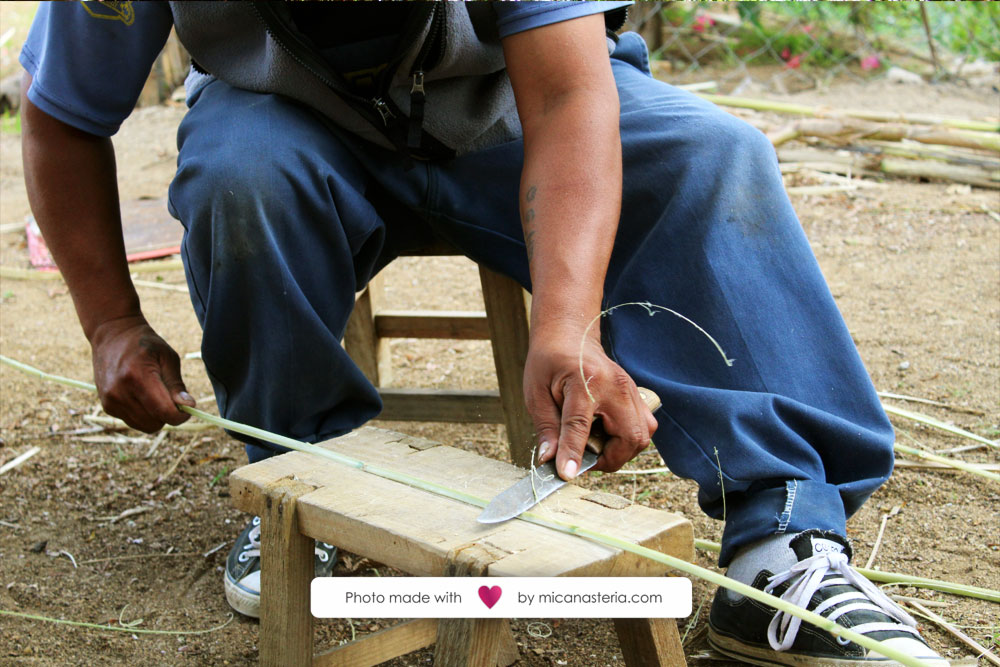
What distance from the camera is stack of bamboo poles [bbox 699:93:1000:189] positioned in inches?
164

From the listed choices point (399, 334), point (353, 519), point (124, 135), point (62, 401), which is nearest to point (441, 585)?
point (353, 519)

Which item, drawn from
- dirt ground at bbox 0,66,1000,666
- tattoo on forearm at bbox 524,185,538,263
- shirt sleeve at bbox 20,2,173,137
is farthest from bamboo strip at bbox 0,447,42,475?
tattoo on forearm at bbox 524,185,538,263

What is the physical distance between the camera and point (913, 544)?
1.73m

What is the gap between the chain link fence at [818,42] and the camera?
590cm

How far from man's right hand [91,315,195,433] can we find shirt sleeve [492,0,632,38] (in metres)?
0.74

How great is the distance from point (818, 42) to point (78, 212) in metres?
5.51

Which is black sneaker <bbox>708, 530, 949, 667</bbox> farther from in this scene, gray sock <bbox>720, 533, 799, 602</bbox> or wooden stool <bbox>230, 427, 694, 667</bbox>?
wooden stool <bbox>230, 427, 694, 667</bbox>

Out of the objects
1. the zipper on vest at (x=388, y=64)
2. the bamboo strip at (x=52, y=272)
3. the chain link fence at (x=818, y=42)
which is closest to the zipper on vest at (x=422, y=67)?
the zipper on vest at (x=388, y=64)

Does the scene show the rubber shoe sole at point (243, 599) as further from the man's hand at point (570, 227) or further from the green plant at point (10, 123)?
the green plant at point (10, 123)

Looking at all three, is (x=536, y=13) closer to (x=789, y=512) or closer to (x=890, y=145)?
(x=789, y=512)

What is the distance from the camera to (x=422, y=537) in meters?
1.08

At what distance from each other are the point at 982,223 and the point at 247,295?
3091 mm

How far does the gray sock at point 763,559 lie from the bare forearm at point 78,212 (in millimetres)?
1055

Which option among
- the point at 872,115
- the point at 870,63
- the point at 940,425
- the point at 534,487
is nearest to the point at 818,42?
the point at 870,63
